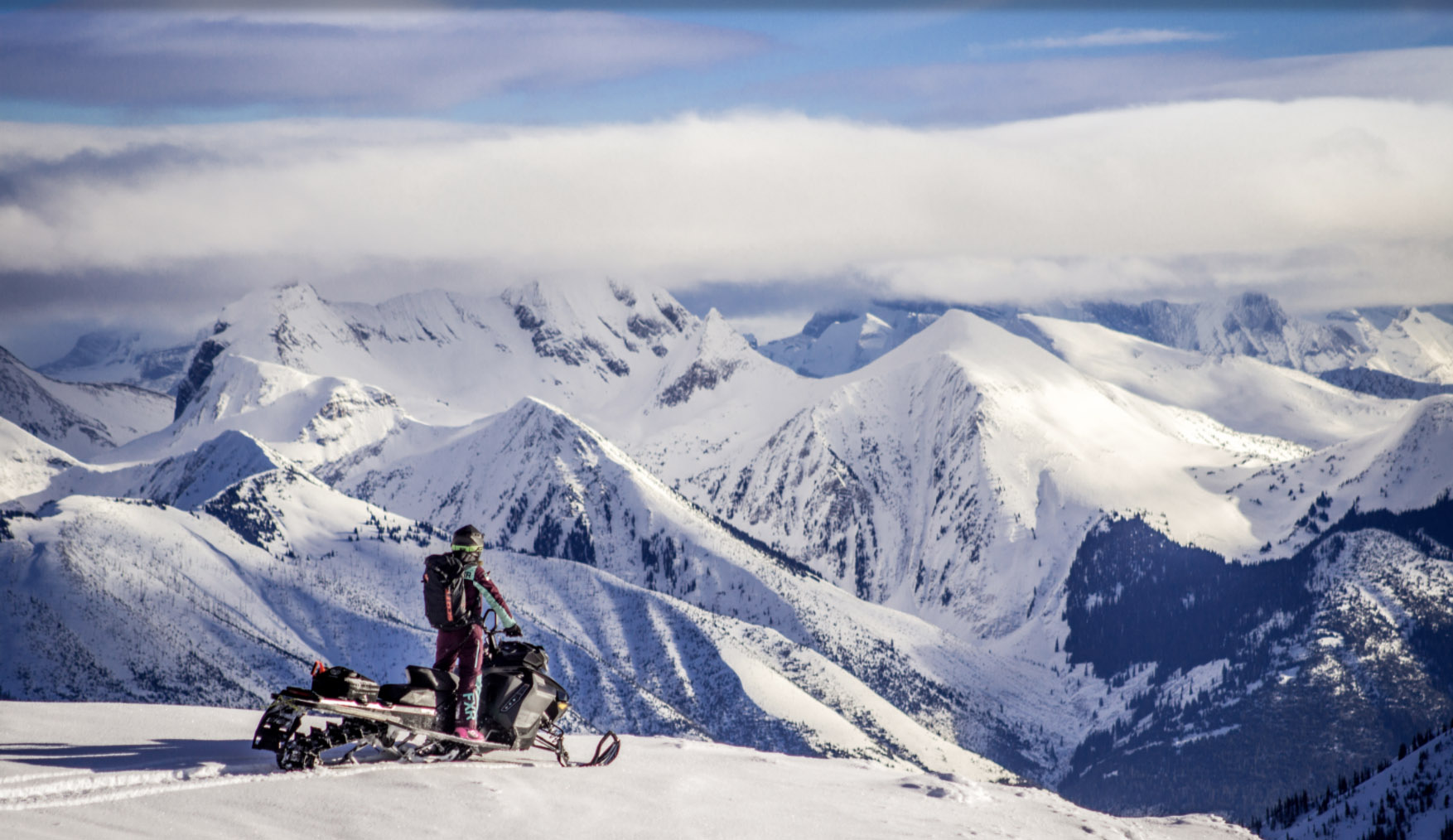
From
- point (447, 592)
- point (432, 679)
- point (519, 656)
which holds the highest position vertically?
point (447, 592)

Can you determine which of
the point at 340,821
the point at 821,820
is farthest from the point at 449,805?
the point at 821,820

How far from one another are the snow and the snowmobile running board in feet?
1.88

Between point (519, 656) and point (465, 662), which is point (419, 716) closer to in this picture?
point (465, 662)

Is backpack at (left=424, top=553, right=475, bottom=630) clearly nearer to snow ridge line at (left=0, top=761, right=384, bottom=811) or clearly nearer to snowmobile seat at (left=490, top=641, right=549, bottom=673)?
snowmobile seat at (left=490, top=641, right=549, bottom=673)

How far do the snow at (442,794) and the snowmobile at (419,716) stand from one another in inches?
25.5

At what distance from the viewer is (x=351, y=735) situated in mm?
31781

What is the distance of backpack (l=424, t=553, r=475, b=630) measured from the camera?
33.3 meters

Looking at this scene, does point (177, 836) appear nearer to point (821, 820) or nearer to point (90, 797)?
point (90, 797)

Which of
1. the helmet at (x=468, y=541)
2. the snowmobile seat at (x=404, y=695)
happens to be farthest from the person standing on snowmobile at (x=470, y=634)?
the snowmobile seat at (x=404, y=695)

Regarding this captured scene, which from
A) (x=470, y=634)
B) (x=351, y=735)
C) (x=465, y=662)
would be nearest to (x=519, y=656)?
(x=465, y=662)

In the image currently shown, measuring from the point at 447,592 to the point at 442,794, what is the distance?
215 inches

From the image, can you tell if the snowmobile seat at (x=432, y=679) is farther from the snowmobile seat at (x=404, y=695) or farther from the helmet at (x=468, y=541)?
the helmet at (x=468, y=541)

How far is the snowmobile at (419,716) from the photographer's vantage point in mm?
30266

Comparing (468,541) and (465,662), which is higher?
(468,541)
